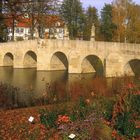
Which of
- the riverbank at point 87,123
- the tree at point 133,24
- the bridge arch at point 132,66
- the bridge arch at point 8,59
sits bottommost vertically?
the riverbank at point 87,123

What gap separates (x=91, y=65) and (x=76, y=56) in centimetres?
266

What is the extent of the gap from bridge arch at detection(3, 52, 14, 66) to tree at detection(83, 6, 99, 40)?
10728 mm

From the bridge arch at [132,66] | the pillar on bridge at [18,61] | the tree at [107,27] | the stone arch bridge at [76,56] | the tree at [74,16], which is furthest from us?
the tree at [74,16]

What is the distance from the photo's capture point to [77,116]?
6.62 m

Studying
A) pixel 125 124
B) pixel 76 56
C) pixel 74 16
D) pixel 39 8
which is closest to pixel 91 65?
pixel 76 56

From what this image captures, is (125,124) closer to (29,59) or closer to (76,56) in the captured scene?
(76,56)

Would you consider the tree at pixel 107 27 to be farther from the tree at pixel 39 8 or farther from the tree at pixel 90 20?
the tree at pixel 39 8

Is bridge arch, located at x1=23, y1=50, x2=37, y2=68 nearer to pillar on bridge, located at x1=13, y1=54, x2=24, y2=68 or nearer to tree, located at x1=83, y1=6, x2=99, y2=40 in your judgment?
pillar on bridge, located at x1=13, y1=54, x2=24, y2=68

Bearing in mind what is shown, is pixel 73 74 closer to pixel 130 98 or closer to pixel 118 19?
pixel 118 19

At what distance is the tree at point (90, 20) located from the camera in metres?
48.4

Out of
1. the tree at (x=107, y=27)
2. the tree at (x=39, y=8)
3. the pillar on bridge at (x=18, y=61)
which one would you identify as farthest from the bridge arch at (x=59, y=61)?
the tree at (x=39, y=8)

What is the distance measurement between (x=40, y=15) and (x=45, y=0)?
0.97m

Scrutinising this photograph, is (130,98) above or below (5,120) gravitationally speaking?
above

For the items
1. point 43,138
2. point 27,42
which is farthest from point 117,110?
point 27,42
